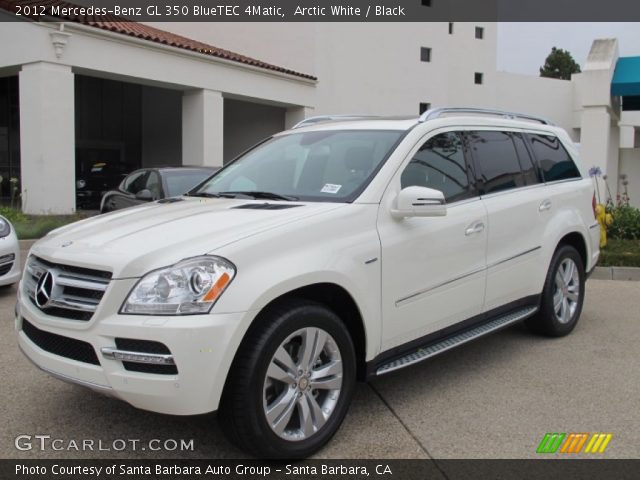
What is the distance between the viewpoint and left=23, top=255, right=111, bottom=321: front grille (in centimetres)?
296

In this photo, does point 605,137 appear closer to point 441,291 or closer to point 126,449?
point 441,291

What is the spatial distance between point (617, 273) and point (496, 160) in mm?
4800

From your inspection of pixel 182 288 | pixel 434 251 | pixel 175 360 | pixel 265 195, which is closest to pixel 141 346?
pixel 175 360

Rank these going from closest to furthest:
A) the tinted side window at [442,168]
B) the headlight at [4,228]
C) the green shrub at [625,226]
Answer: the tinted side window at [442,168]
the headlight at [4,228]
the green shrub at [625,226]

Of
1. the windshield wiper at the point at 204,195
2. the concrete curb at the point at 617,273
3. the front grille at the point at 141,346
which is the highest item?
the windshield wiper at the point at 204,195

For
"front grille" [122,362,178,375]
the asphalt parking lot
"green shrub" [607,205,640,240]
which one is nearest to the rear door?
the asphalt parking lot

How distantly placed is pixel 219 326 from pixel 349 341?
0.86 meters

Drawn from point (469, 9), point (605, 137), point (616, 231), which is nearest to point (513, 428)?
point (616, 231)

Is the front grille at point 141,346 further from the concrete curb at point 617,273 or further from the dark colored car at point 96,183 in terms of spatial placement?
the dark colored car at point 96,183

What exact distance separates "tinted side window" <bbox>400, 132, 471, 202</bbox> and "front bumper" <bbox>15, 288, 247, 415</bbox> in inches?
65.9

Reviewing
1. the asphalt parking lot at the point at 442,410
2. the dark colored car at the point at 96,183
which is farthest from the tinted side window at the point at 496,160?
the dark colored car at the point at 96,183

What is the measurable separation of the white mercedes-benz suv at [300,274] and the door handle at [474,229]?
0.01 metres

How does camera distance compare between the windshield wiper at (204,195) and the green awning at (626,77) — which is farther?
the green awning at (626,77)

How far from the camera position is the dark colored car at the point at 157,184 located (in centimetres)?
894
